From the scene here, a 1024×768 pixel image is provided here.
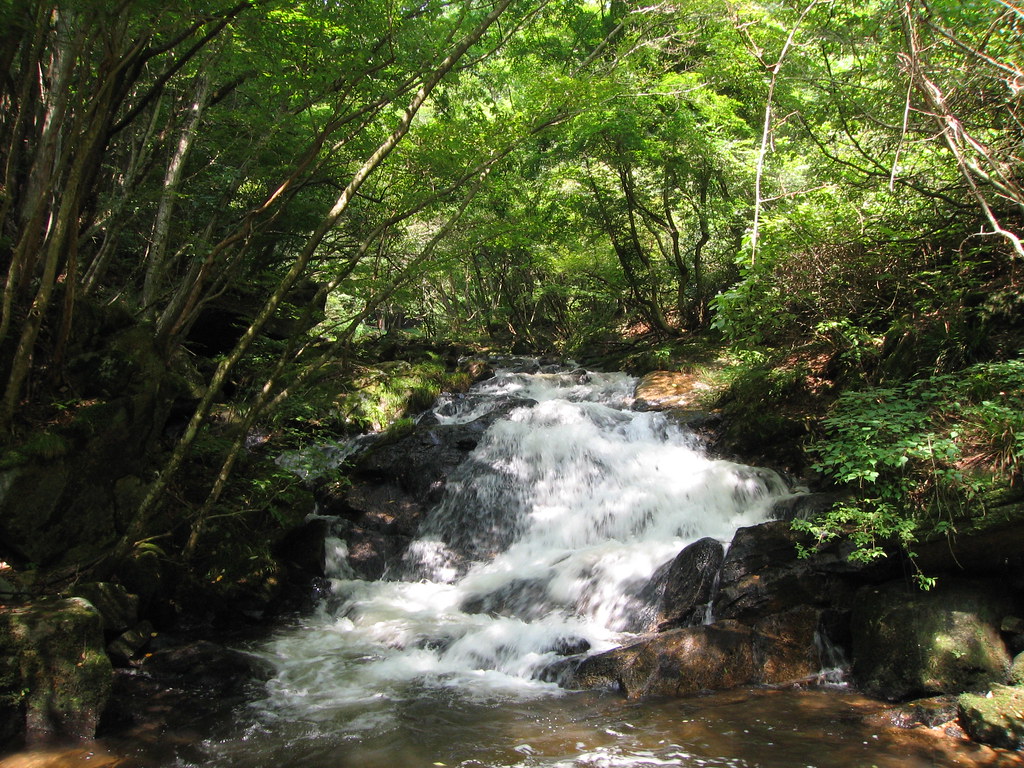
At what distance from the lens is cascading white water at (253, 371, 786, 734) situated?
557 cm

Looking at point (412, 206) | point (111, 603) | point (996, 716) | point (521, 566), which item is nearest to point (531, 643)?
point (521, 566)

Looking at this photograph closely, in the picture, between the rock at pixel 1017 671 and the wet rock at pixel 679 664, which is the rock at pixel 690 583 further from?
the rock at pixel 1017 671

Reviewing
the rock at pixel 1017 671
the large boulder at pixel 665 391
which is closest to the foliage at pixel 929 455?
the rock at pixel 1017 671

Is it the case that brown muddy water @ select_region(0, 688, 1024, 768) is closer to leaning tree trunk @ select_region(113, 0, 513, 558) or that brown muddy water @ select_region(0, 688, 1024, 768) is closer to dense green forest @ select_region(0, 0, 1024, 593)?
dense green forest @ select_region(0, 0, 1024, 593)

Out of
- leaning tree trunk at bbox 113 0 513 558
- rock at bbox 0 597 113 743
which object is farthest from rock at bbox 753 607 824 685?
leaning tree trunk at bbox 113 0 513 558

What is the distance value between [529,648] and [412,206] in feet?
18.3

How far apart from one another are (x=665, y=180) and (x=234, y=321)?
33.9 feet

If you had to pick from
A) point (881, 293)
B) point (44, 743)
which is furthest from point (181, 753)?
point (881, 293)

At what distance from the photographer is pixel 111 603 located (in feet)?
17.7

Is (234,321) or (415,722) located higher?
(234,321)

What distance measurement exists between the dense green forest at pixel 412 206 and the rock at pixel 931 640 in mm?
548

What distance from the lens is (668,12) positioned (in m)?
8.53

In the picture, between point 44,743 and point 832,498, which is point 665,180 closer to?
point 832,498

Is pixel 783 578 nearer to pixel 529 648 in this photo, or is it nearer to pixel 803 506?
pixel 803 506
